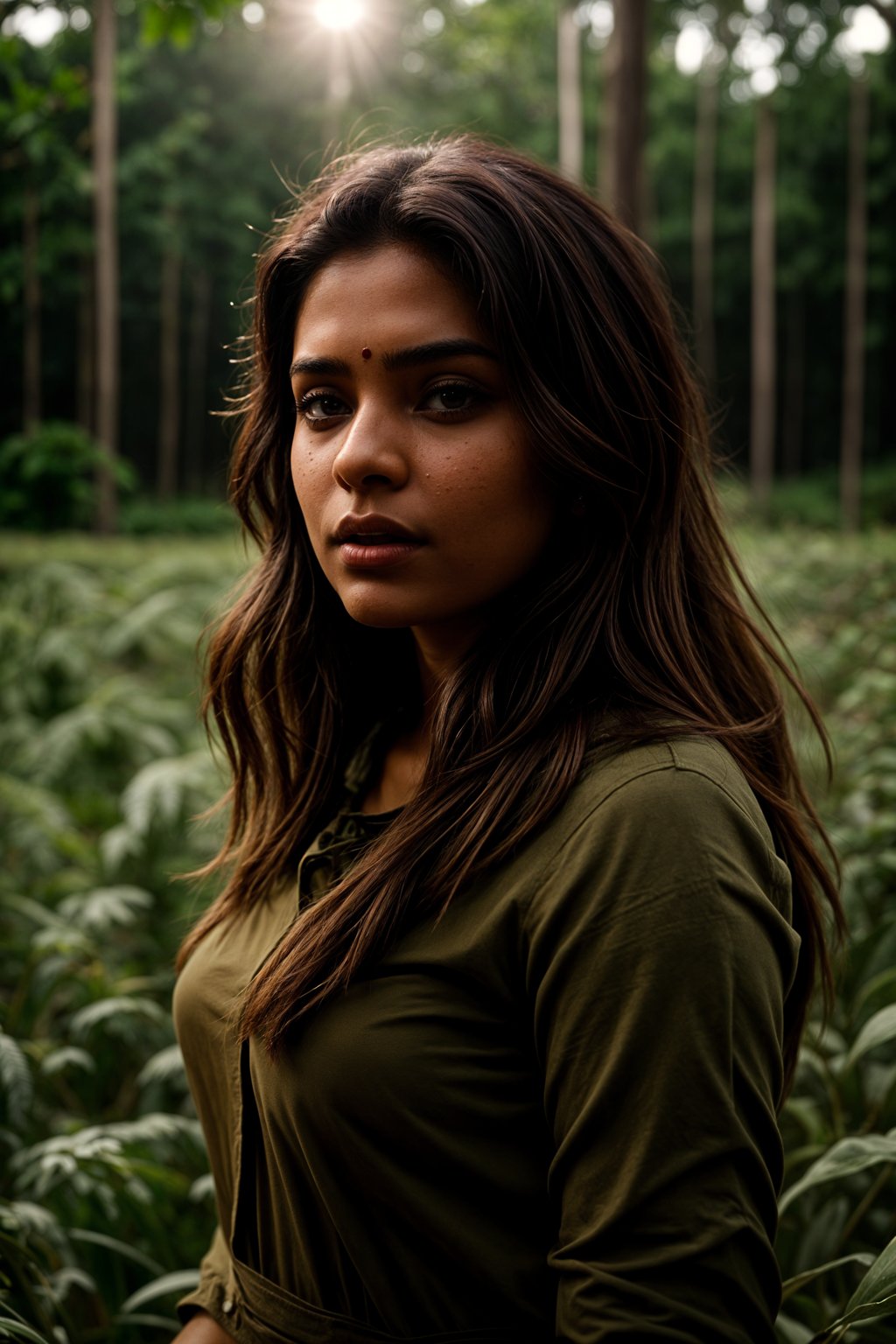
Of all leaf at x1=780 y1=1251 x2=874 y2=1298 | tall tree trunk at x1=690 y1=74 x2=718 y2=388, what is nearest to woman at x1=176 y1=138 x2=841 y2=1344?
leaf at x1=780 y1=1251 x2=874 y2=1298

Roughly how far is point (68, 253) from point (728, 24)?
14.1 metres

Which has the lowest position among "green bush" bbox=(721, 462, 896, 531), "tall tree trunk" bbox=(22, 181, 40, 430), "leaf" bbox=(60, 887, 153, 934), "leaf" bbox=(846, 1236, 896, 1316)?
"leaf" bbox=(60, 887, 153, 934)

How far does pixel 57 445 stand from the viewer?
47.8ft

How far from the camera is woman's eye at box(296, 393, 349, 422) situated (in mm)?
1480

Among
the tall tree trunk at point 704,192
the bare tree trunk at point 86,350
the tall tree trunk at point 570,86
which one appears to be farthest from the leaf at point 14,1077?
the tall tree trunk at point 704,192

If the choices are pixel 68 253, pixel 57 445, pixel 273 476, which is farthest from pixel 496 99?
pixel 273 476

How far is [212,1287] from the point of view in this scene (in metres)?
Result: 1.59

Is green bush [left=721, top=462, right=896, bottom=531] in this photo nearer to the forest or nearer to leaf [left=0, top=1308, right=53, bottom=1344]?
the forest

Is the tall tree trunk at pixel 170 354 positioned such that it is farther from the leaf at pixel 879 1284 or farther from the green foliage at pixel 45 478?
the leaf at pixel 879 1284

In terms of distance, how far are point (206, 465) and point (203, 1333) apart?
32.2 metres

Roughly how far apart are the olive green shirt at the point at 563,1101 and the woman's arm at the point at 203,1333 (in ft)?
0.40

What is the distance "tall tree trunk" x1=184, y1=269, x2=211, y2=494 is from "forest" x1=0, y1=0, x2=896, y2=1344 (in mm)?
115

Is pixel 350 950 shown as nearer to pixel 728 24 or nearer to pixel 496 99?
pixel 728 24

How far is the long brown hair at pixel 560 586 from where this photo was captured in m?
1.29
